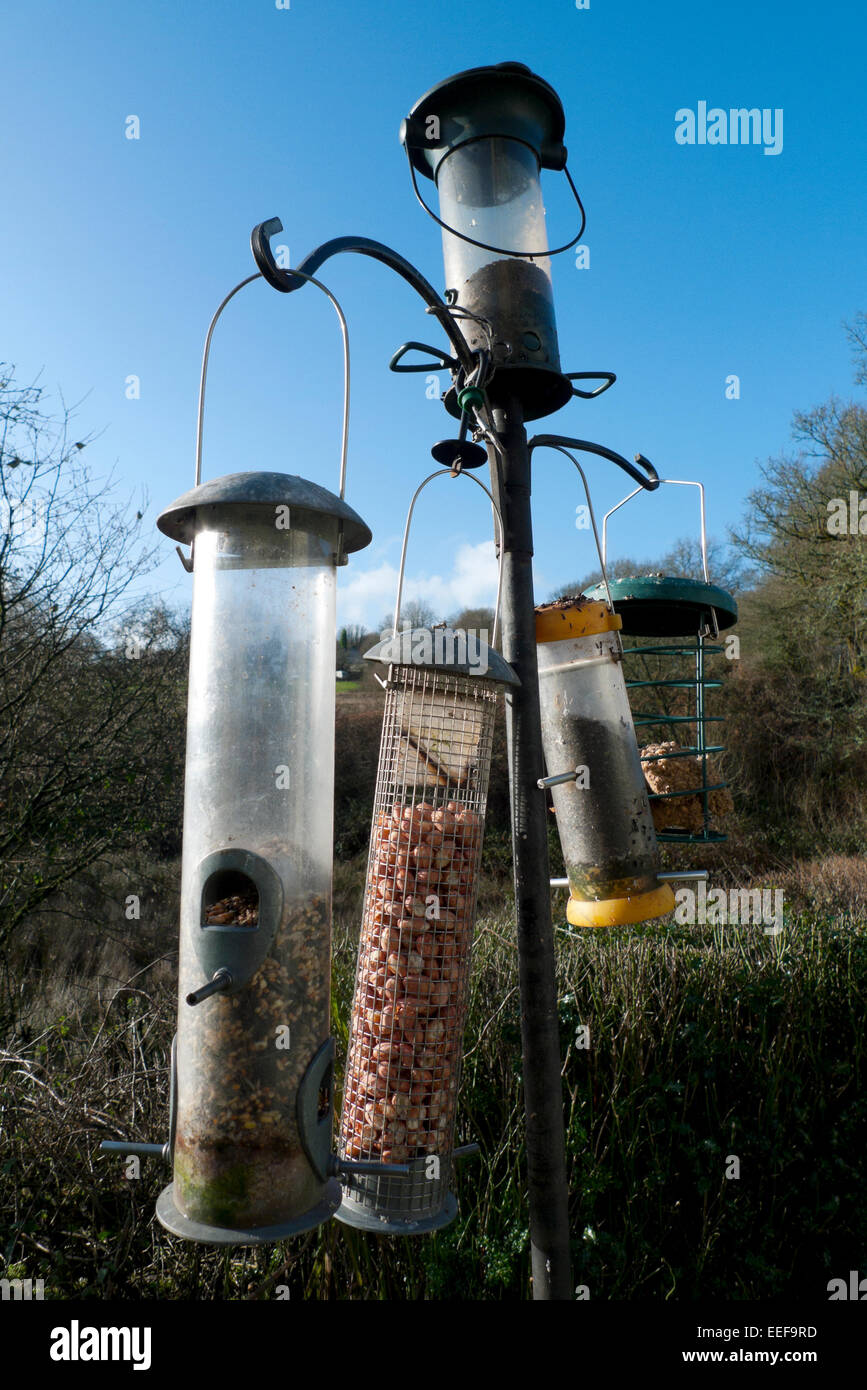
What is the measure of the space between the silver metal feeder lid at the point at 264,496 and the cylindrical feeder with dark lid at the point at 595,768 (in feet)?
2.99

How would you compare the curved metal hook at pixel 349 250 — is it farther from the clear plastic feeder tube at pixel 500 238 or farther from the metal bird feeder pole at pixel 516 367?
the clear plastic feeder tube at pixel 500 238

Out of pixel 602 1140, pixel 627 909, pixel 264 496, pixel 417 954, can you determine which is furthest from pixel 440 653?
pixel 602 1140

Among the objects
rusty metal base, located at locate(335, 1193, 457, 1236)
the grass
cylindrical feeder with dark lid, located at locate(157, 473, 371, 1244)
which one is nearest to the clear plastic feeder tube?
cylindrical feeder with dark lid, located at locate(157, 473, 371, 1244)

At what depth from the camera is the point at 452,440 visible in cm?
233

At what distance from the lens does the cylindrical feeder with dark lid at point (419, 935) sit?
1899 millimetres

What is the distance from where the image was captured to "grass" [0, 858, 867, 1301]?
3.04 metres

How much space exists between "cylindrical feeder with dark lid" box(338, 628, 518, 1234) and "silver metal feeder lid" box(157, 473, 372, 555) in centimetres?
35

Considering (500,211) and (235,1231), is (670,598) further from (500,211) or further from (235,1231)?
(235,1231)

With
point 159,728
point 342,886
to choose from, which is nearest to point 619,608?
point 159,728

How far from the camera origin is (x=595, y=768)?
2.45m

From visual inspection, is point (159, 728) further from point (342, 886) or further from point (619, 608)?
point (619, 608)

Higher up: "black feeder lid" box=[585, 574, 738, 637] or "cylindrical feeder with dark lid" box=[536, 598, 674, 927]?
"black feeder lid" box=[585, 574, 738, 637]

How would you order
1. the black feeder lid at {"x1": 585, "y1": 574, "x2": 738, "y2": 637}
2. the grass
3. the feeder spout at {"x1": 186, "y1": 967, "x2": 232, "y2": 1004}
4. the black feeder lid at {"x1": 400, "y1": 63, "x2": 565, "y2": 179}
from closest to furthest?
the feeder spout at {"x1": 186, "y1": 967, "x2": 232, "y2": 1004}
the black feeder lid at {"x1": 400, "y1": 63, "x2": 565, "y2": 179}
the black feeder lid at {"x1": 585, "y1": 574, "x2": 738, "y2": 637}
the grass

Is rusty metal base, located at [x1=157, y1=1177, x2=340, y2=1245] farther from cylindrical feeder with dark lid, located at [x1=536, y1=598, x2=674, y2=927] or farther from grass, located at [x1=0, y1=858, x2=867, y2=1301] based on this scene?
grass, located at [x1=0, y1=858, x2=867, y2=1301]
